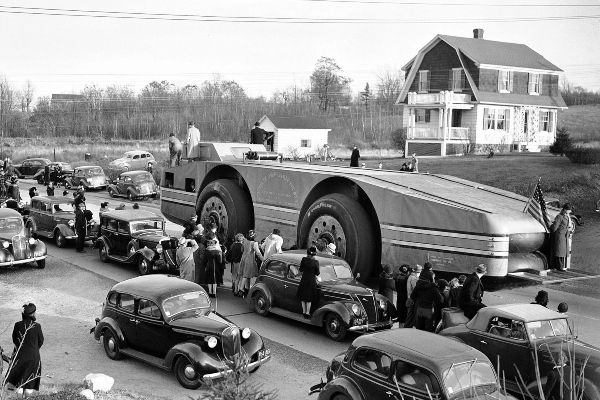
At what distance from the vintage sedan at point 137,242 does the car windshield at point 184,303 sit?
19.7 ft

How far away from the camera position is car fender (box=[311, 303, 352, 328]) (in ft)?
40.7

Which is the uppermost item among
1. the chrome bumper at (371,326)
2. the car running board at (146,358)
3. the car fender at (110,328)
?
the car fender at (110,328)

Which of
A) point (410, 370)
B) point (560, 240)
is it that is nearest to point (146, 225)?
point (560, 240)

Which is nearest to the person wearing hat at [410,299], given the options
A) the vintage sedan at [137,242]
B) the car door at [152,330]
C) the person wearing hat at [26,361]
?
the car door at [152,330]

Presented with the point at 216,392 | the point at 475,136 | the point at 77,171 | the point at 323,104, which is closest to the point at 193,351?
the point at 216,392

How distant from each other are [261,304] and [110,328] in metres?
3.54

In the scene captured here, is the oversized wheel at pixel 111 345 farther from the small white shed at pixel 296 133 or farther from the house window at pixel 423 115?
the small white shed at pixel 296 133

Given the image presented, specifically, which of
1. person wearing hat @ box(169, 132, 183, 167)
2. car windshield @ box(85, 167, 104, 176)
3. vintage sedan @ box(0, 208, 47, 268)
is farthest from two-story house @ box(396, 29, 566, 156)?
vintage sedan @ box(0, 208, 47, 268)

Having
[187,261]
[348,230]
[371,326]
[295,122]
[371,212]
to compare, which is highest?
[295,122]

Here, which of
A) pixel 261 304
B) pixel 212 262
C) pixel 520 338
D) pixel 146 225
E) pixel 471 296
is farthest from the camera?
pixel 146 225

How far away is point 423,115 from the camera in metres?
51.9

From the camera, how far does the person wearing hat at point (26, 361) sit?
30.3 ft

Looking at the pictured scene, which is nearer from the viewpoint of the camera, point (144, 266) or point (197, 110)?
point (144, 266)

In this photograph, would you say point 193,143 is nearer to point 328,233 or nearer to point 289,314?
point 328,233
